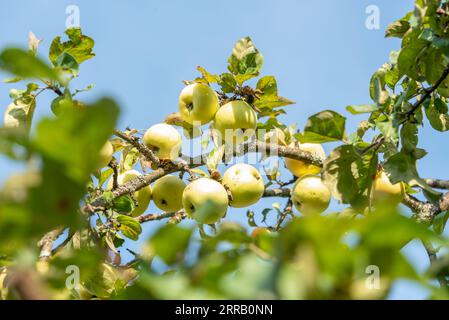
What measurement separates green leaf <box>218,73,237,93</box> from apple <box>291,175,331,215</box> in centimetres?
50

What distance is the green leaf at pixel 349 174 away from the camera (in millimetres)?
1618

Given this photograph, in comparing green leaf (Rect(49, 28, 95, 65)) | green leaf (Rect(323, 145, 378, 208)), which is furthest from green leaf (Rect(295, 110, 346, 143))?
green leaf (Rect(49, 28, 95, 65))

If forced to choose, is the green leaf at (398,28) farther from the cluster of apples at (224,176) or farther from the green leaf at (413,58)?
the cluster of apples at (224,176)

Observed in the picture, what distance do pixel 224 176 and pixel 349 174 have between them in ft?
1.84

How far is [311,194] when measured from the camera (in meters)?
1.90

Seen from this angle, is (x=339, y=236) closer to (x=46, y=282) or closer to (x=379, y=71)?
(x=46, y=282)

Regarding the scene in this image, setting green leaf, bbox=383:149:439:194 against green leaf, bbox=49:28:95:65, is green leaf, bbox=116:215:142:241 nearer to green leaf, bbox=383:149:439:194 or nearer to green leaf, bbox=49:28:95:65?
green leaf, bbox=49:28:95:65

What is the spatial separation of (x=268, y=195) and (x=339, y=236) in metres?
1.92

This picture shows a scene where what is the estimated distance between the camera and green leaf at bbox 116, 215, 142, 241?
1973 millimetres

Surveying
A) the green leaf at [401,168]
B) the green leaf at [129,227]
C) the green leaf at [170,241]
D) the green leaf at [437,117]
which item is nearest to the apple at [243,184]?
the green leaf at [129,227]

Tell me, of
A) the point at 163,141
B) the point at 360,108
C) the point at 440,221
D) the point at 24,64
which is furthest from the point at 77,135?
the point at 163,141

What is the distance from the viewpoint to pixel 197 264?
48cm

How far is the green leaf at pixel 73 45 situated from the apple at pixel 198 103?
0.47 meters

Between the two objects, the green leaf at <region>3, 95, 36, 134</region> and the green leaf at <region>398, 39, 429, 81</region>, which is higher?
the green leaf at <region>398, 39, 429, 81</region>
